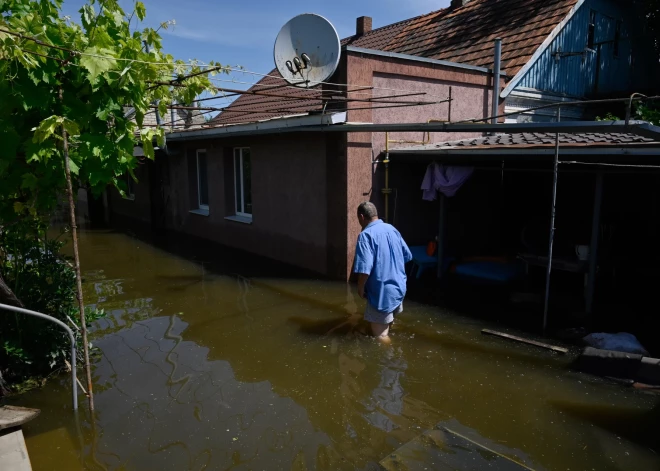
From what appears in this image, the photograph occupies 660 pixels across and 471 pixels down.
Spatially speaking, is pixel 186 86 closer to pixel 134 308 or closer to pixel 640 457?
pixel 134 308

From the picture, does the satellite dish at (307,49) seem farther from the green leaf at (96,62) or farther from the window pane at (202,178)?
the window pane at (202,178)

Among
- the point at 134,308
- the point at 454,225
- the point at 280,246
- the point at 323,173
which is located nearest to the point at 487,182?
the point at 454,225

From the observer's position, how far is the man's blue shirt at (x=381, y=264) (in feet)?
17.6

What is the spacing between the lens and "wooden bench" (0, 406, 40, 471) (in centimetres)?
339

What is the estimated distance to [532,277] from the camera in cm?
855

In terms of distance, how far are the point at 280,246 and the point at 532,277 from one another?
4.93 metres

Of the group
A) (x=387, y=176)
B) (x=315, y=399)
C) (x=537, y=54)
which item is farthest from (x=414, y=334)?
(x=537, y=54)

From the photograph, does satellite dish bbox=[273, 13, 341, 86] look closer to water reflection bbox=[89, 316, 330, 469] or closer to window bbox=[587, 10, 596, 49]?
water reflection bbox=[89, 316, 330, 469]

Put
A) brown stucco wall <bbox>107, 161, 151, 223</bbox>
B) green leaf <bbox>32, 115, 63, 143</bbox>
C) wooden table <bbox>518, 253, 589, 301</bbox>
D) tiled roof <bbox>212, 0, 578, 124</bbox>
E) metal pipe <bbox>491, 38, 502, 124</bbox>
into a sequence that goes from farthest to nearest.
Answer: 1. brown stucco wall <bbox>107, 161, 151, 223</bbox>
2. tiled roof <bbox>212, 0, 578, 124</bbox>
3. metal pipe <bbox>491, 38, 502, 124</bbox>
4. wooden table <bbox>518, 253, 589, 301</bbox>
5. green leaf <bbox>32, 115, 63, 143</bbox>

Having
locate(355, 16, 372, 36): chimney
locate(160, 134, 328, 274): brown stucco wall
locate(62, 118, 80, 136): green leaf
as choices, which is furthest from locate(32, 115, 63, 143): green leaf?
locate(355, 16, 372, 36): chimney

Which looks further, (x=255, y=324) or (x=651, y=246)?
(x=651, y=246)

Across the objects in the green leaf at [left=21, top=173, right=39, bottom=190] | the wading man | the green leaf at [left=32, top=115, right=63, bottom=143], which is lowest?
the wading man

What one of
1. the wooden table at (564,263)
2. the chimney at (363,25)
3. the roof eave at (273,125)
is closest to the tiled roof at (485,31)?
the chimney at (363,25)

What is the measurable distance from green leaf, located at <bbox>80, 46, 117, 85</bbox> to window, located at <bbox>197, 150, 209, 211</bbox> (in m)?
9.95
